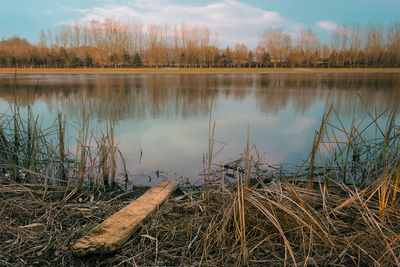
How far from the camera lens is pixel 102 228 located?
6.28 ft

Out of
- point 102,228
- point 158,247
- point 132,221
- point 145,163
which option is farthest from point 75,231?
point 145,163

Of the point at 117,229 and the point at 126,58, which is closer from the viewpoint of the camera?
the point at 117,229

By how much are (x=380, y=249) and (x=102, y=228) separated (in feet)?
5.84

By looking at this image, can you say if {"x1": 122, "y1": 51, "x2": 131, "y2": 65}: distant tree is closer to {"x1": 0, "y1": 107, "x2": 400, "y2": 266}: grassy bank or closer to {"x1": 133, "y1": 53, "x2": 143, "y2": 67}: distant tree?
{"x1": 133, "y1": 53, "x2": 143, "y2": 67}: distant tree

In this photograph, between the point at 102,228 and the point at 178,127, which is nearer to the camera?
the point at 102,228

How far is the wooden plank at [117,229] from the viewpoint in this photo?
5.76ft

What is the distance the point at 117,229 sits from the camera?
1923mm

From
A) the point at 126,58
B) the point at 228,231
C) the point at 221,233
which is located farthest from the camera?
the point at 126,58

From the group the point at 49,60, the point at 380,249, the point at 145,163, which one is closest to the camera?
the point at 380,249

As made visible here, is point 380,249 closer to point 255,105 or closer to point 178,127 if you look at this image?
point 178,127

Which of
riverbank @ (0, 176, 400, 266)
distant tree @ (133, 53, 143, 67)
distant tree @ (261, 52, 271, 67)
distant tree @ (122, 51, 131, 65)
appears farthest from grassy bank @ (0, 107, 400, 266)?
distant tree @ (261, 52, 271, 67)

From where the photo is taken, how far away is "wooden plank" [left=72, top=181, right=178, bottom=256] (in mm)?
1757

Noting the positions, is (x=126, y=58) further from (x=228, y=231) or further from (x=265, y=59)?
(x=228, y=231)

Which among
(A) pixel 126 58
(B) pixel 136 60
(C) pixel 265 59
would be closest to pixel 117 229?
(B) pixel 136 60
